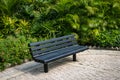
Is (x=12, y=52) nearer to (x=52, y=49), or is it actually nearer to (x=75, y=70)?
(x=52, y=49)

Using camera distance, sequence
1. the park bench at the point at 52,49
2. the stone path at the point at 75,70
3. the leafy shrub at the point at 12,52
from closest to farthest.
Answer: the stone path at the point at 75,70
the park bench at the point at 52,49
the leafy shrub at the point at 12,52

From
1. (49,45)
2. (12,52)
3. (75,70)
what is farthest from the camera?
(12,52)

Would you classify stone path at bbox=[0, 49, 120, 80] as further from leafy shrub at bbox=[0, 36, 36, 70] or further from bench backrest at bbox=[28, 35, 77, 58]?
bench backrest at bbox=[28, 35, 77, 58]

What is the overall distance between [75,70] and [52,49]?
930mm

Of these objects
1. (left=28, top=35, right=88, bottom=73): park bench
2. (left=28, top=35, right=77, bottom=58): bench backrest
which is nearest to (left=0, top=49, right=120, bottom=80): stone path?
(left=28, top=35, right=88, bottom=73): park bench

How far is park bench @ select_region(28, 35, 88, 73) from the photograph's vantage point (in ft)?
21.9

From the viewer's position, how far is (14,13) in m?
10.4

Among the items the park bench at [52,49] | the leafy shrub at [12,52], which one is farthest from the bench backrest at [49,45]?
the leafy shrub at [12,52]

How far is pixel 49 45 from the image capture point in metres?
7.20

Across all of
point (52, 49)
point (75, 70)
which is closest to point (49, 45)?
point (52, 49)

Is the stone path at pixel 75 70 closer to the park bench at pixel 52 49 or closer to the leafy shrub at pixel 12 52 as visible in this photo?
the leafy shrub at pixel 12 52

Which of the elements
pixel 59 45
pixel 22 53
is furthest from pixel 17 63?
pixel 59 45

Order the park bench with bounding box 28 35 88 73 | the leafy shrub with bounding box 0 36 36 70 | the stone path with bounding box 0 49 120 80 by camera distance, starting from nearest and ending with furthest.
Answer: the stone path with bounding box 0 49 120 80 < the park bench with bounding box 28 35 88 73 < the leafy shrub with bounding box 0 36 36 70

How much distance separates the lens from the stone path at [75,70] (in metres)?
6.51
